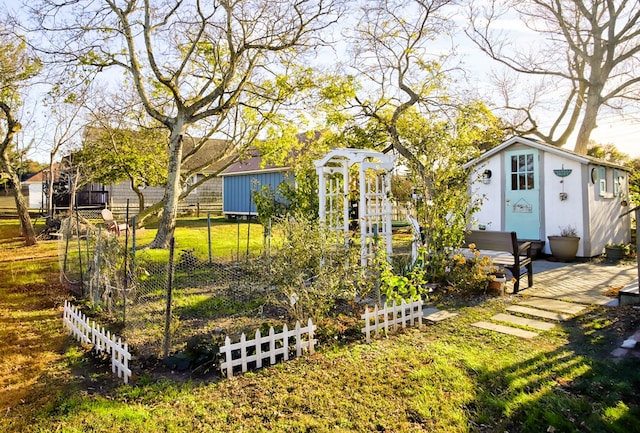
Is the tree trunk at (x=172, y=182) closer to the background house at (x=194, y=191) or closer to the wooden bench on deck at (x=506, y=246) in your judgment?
the wooden bench on deck at (x=506, y=246)

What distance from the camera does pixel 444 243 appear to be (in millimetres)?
7277

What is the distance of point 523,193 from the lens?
39.0ft

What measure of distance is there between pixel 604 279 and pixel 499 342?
202 inches

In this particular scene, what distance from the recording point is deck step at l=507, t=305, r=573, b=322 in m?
5.57

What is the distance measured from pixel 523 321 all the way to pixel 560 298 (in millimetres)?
1728

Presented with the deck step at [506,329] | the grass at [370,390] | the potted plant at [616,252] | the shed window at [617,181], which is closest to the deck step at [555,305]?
the grass at [370,390]

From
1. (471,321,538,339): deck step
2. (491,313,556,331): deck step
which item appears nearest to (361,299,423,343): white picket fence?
(471,321,538,339): deck step

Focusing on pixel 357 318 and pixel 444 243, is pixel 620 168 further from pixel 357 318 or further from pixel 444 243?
pixel 357 318

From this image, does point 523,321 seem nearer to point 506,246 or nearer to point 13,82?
point 506,246

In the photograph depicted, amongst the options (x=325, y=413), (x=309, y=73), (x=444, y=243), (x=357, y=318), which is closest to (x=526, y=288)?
(x=444, y=243)

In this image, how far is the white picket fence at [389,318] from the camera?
4773 millimetres

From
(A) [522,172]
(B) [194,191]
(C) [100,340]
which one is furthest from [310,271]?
(B) [194,191]

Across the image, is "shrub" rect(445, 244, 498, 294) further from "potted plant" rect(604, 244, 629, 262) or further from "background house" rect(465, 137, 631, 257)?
"potted plant" rect(604, 244, 629, 262)

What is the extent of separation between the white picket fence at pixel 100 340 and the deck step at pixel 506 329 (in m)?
4.10
